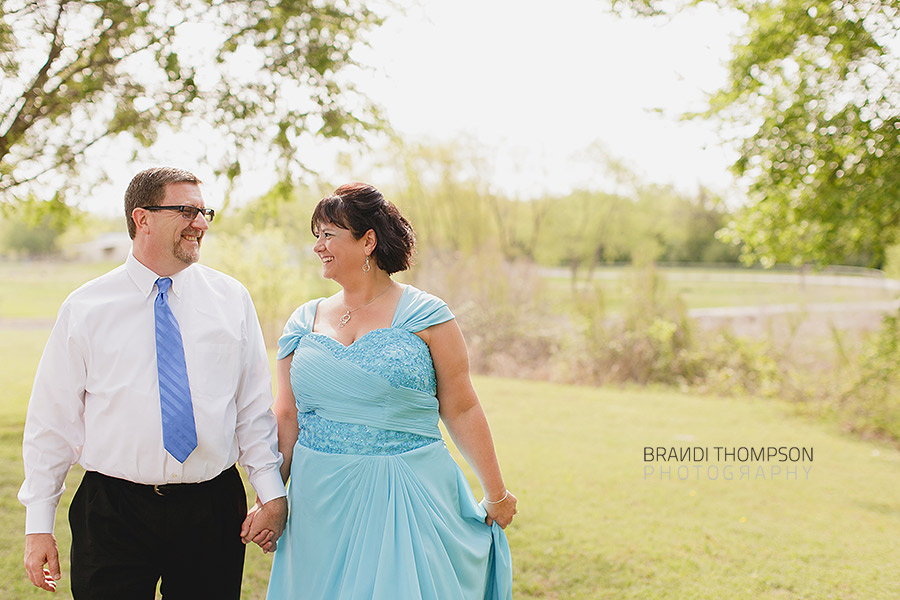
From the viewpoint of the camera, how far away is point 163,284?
2484 mm

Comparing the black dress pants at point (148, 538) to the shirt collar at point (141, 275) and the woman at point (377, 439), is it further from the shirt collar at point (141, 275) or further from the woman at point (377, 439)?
the shirt collar at point (141, 275)

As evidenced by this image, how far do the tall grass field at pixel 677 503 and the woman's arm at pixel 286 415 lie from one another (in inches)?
75.6

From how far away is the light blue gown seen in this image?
2.58 m

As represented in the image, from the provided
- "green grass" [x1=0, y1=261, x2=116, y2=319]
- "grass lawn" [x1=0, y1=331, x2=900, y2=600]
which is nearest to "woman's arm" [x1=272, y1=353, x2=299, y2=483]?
"grass lawn" [x1=0, y1=331, x2=900, y2=600]

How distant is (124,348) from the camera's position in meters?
2.40

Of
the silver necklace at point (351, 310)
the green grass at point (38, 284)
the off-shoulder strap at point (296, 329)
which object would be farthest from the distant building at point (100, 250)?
the silver necklace at point (351, 310)

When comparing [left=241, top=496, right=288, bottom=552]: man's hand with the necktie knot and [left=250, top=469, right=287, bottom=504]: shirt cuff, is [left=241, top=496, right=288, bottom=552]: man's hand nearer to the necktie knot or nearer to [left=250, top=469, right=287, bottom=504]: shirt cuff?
[left=250, top=469, right=287, bottom=504]: shirt cuff

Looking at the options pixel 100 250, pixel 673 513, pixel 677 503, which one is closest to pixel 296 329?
pixel 673 513

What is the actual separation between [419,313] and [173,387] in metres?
0.89

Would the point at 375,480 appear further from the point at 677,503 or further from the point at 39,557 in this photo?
the point at 677,503

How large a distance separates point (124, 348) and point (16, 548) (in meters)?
3.37

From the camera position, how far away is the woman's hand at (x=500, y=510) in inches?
113

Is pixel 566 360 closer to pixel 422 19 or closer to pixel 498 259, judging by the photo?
pixel 498 259

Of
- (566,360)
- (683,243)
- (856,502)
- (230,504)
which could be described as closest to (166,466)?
(230,504)
